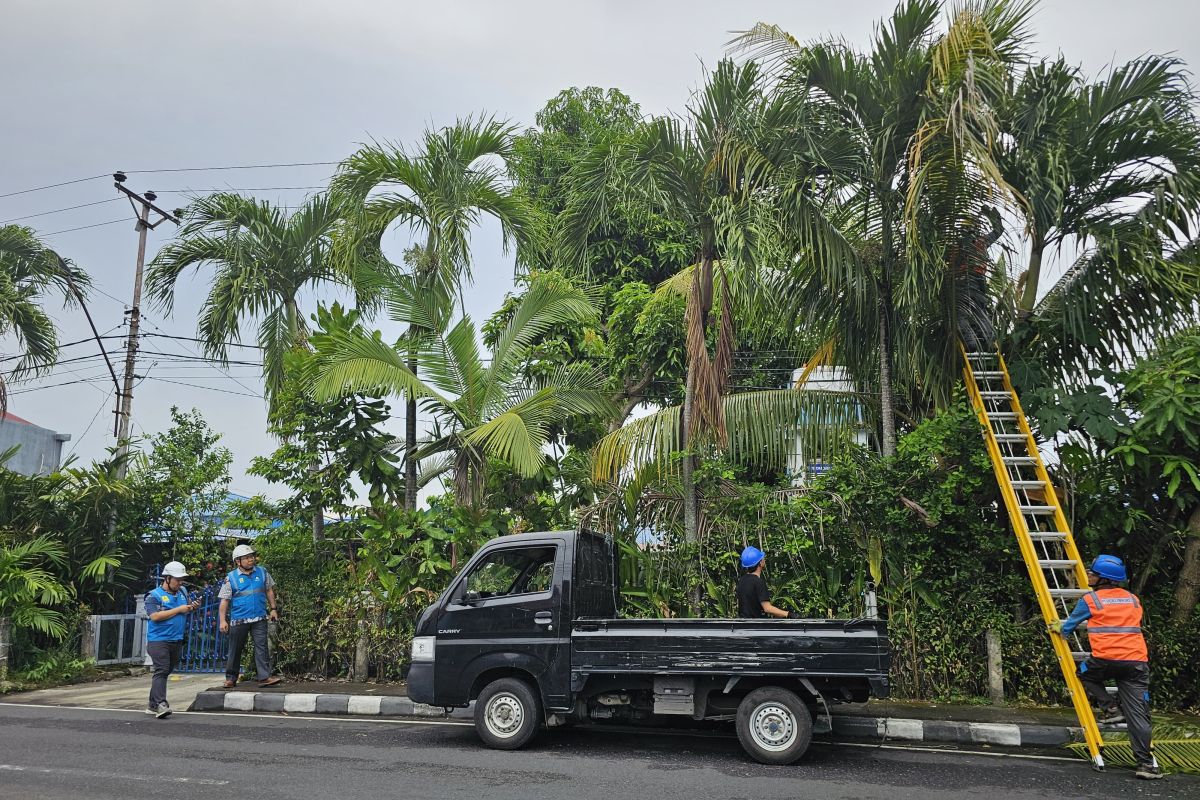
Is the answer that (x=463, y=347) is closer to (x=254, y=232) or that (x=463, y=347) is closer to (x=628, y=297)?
(x=254, y=232)

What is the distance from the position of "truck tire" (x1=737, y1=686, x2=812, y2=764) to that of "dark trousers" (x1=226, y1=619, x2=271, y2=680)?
6.44 meters

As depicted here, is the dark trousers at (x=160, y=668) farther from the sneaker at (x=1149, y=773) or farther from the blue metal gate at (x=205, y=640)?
the sneaker at (x=1149, y=773)

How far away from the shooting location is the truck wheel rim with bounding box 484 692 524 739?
774cm

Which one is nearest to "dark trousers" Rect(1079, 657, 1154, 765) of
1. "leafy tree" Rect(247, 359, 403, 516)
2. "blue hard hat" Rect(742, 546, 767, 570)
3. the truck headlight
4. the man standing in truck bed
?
the man standing in truck bed

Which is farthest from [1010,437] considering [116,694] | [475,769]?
[116,694]

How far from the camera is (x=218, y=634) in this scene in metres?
12.9

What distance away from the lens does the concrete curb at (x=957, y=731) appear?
25.6 ft

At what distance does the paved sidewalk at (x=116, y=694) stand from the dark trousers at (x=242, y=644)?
1.97ft

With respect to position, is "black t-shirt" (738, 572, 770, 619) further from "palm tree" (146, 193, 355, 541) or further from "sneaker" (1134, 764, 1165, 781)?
"palm tree" (146, 193, 355, 541)

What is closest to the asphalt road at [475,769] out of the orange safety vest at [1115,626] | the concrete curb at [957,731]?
the concrete curb at [957,731]

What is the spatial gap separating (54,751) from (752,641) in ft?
19.8

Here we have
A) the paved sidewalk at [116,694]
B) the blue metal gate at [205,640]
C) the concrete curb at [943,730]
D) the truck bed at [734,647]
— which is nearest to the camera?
the truck bed at [734,647]

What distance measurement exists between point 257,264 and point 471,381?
179 inches

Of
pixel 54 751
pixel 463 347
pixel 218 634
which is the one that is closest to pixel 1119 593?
pixel 463 347
